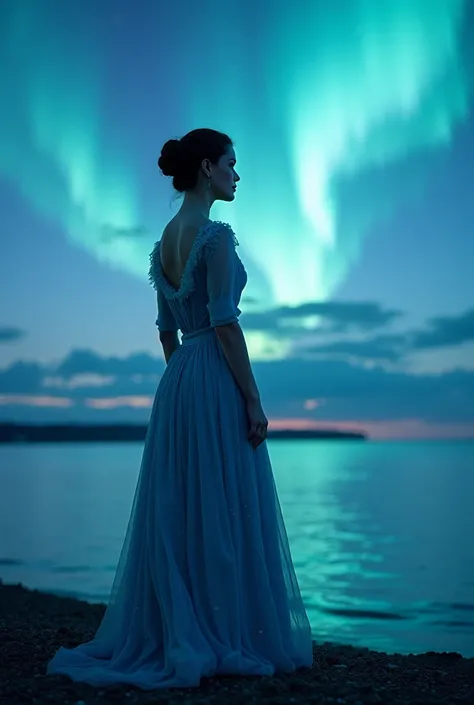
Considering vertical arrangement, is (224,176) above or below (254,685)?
above

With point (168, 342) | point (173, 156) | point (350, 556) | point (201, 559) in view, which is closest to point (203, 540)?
point (201, 559)

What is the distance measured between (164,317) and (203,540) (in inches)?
52.3

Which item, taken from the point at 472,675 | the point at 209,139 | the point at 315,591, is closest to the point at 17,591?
the point at 315,591

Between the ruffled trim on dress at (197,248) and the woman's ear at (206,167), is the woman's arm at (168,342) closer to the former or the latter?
the ruffled trim on dress at (197,248)

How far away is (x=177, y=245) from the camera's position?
4734 mm

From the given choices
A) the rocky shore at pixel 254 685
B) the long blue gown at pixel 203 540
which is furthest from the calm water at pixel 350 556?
the long blue gown at pixel 203 540

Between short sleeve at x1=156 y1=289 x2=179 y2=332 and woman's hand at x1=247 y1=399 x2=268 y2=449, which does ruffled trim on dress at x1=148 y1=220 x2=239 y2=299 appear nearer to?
short sleeve at x1=156 y1=289 x2=179 y2=332

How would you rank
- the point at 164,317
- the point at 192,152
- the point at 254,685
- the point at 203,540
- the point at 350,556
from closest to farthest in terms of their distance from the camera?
the point at 254,685
the point at 203,540
the point at 192,152
the point at 164,317
the point at 350,556

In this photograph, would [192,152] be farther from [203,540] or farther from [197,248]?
[203,540]

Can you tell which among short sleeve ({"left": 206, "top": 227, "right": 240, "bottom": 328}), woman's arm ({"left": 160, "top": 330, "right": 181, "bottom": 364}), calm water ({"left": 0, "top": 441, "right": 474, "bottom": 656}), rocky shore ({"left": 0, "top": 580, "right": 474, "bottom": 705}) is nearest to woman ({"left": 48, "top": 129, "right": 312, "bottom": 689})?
short sleeve ({"left": 206, "top": 227, "right": 240, "bottom": 328})

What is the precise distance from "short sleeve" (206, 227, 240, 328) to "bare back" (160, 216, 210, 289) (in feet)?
0.54

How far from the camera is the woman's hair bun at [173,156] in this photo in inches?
186

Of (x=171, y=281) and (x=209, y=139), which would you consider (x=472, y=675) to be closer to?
(x=171, y=281)

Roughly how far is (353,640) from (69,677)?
6.47 m
